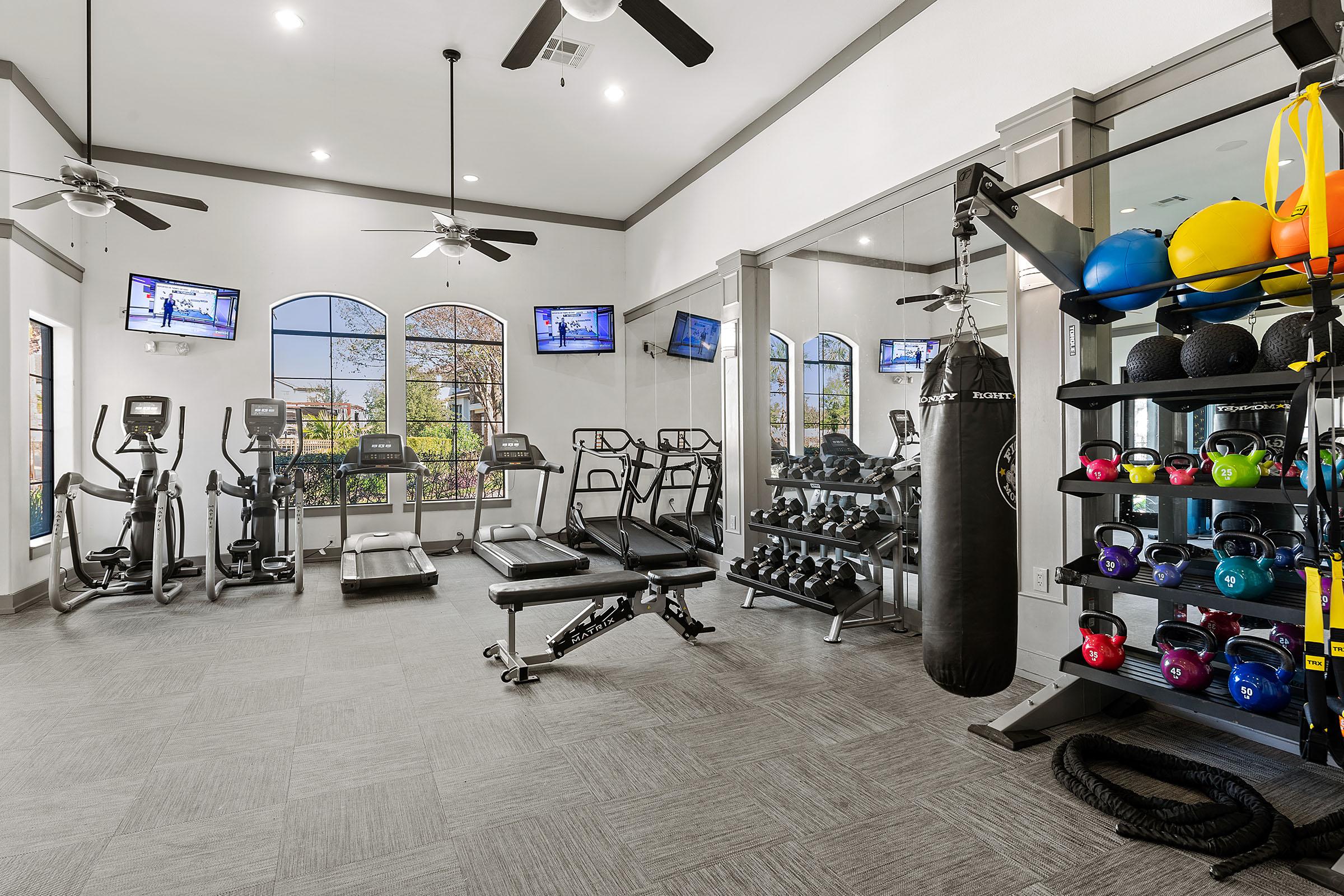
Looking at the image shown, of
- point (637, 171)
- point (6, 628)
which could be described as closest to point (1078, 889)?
point (6, 628)

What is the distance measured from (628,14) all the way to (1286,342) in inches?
124

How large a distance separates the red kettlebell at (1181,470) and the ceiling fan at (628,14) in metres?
2.77

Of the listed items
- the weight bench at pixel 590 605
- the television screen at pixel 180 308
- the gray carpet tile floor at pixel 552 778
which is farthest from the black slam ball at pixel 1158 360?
the television screen at pixel 180 308

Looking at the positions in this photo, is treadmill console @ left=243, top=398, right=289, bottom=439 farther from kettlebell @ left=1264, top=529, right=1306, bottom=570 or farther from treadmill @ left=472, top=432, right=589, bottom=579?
kettlebell @ left=1264, top=529, right=1306, bottom=570

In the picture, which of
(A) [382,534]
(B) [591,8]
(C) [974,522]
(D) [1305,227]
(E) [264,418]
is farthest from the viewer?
(A) [382,534]

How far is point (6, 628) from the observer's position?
4.89 m

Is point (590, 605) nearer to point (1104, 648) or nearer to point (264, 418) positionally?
point (1104, 648)

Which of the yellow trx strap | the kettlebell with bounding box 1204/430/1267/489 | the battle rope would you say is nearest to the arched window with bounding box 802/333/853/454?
the kettlebell with bounding box 1204/430/1267/489

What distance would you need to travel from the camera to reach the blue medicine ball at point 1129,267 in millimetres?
2502

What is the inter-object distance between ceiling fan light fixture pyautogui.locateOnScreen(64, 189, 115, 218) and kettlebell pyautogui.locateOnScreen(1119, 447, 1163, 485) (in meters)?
6.12

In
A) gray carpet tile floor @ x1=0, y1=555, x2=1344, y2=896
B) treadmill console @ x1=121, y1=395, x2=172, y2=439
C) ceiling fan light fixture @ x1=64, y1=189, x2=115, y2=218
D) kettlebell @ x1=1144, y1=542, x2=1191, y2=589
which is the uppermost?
ceiling fan light fixture @ x1=64, y1=189, x2=115, y2=218

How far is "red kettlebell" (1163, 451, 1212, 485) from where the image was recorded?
263 cm

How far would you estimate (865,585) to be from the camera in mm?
5023

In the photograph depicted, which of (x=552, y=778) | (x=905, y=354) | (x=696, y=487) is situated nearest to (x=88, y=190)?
(x=552, y=778)
